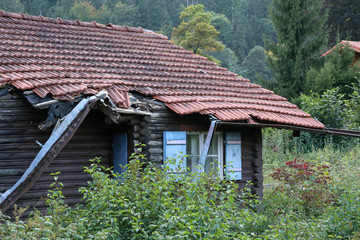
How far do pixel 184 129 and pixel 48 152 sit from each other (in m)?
3.60

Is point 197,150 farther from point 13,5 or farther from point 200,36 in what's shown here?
point 13,5

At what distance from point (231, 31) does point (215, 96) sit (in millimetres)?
51180

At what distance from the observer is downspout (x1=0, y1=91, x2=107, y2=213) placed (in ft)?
24.8

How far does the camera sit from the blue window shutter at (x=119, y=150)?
33.6ft

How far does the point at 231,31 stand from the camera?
201ft

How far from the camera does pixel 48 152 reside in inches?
308

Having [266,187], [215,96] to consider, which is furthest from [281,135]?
[215,96]

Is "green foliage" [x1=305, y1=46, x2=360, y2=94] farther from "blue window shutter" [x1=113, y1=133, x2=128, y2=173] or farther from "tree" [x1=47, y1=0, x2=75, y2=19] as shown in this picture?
"tree" [x1=47, y1=0, x2=75, y2=19]

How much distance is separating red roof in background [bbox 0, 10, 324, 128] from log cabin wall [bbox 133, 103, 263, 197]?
0.38 metres

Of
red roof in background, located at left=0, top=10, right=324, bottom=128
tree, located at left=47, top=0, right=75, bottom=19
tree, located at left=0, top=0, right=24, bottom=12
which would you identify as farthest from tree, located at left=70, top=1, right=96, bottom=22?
red roof in background, located at left=0, top=10, right=324, bottom=128

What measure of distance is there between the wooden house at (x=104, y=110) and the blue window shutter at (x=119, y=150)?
4 cm

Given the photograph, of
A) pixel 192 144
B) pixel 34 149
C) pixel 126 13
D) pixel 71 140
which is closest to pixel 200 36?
pixel 192 144

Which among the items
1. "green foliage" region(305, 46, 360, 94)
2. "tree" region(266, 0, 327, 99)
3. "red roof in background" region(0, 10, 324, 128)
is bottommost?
"red roof in background" region(0, 10, 324, 128)

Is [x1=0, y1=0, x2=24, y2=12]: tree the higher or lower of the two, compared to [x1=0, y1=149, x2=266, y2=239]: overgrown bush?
higher
